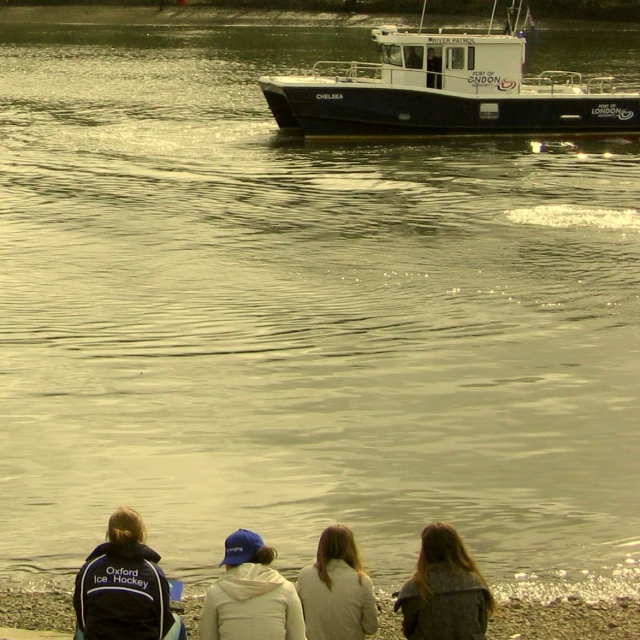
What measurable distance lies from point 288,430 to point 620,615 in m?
5.54

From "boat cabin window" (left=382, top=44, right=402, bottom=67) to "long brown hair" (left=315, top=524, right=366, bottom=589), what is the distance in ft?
98.2

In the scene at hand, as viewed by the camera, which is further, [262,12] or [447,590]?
[262,12]

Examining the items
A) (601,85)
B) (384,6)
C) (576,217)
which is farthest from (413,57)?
(384,6)

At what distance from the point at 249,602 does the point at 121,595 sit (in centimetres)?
72

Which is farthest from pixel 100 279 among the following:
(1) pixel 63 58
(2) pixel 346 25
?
(2) pixel 346 25

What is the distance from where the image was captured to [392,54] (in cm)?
3544

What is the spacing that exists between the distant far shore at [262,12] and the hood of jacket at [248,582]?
7517 centimetres

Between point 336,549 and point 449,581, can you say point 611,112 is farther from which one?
point 449,581

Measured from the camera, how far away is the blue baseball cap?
6.50 metres

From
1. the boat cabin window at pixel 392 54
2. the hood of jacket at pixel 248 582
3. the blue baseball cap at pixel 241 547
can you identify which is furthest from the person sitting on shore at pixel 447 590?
the boat cabin window at pixel 392 54

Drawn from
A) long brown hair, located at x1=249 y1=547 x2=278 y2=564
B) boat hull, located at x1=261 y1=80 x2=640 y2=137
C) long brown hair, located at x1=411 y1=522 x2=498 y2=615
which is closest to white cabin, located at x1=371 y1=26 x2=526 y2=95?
boat hull, located at x1=261 y1=80 x2=640 y2=137

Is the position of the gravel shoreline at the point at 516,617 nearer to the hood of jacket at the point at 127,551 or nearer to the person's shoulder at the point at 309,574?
the person's shoulder at the point at 309,574

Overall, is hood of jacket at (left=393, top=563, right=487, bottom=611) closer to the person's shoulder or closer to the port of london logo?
→ the person's shoulder

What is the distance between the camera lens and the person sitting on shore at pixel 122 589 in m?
6.55
